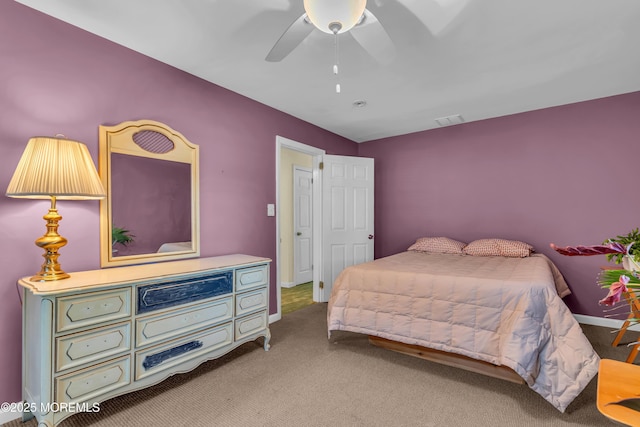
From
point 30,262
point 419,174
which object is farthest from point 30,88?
point 419,174

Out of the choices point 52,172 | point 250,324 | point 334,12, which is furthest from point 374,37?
point 250,324

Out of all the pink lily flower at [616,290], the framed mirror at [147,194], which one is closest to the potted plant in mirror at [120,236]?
the framed mirror at [147,194]

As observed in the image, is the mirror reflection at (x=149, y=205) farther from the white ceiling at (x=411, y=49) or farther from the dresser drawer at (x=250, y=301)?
the white ceiling at (x=411, y=49)

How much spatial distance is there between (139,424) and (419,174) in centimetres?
410

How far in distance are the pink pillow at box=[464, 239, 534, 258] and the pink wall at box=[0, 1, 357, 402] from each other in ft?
8.66

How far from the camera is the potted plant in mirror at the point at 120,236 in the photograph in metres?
2.28

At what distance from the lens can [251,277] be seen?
2.64 metres

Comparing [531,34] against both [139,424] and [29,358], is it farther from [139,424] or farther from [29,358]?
[29,358]

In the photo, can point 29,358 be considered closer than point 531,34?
Yes

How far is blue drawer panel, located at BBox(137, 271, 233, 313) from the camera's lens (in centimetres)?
199

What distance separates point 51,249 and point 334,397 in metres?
1.91

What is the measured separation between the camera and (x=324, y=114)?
3828 mm

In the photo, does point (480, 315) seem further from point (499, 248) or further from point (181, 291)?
point (181, 291)
